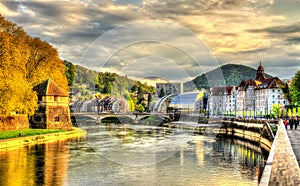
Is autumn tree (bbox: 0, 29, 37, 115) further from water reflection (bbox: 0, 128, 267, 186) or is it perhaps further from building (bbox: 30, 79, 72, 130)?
water reflection (bbox: 0, 128, 267, 186)

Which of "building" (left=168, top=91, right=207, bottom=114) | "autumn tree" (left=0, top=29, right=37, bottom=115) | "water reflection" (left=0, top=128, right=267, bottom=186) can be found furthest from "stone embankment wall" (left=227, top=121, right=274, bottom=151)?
"building" (left=168, top=91, right=207, bottom=114)

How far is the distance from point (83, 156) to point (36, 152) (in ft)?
14.0

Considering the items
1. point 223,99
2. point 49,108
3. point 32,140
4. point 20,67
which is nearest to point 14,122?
point 49,108

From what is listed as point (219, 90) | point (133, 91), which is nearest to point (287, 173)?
point (133, 91)

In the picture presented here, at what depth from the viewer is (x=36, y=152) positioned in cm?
3047

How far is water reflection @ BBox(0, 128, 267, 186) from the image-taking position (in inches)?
789

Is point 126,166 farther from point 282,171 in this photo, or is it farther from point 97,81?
point 97,81

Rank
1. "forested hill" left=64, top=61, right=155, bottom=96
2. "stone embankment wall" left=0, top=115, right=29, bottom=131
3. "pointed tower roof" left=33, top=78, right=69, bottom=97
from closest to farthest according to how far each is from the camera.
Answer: "stone embankment wall" left=0, top=115, right=29, bottom=131 < "pointed tower roof" left=33, top=78, right=69, bottom=97 < "forested hill" left=64, top=61, right=155, bottom=96

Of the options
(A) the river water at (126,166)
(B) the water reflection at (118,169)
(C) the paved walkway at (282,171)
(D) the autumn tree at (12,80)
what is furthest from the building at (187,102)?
(C) the paved walkway at (282,171)

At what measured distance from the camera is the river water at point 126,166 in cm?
2017

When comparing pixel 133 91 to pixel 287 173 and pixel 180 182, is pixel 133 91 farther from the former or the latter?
pixel 287 173

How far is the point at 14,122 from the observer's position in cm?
4253

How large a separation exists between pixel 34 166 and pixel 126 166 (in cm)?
575

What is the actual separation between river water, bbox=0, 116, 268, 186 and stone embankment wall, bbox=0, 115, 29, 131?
8.52m
